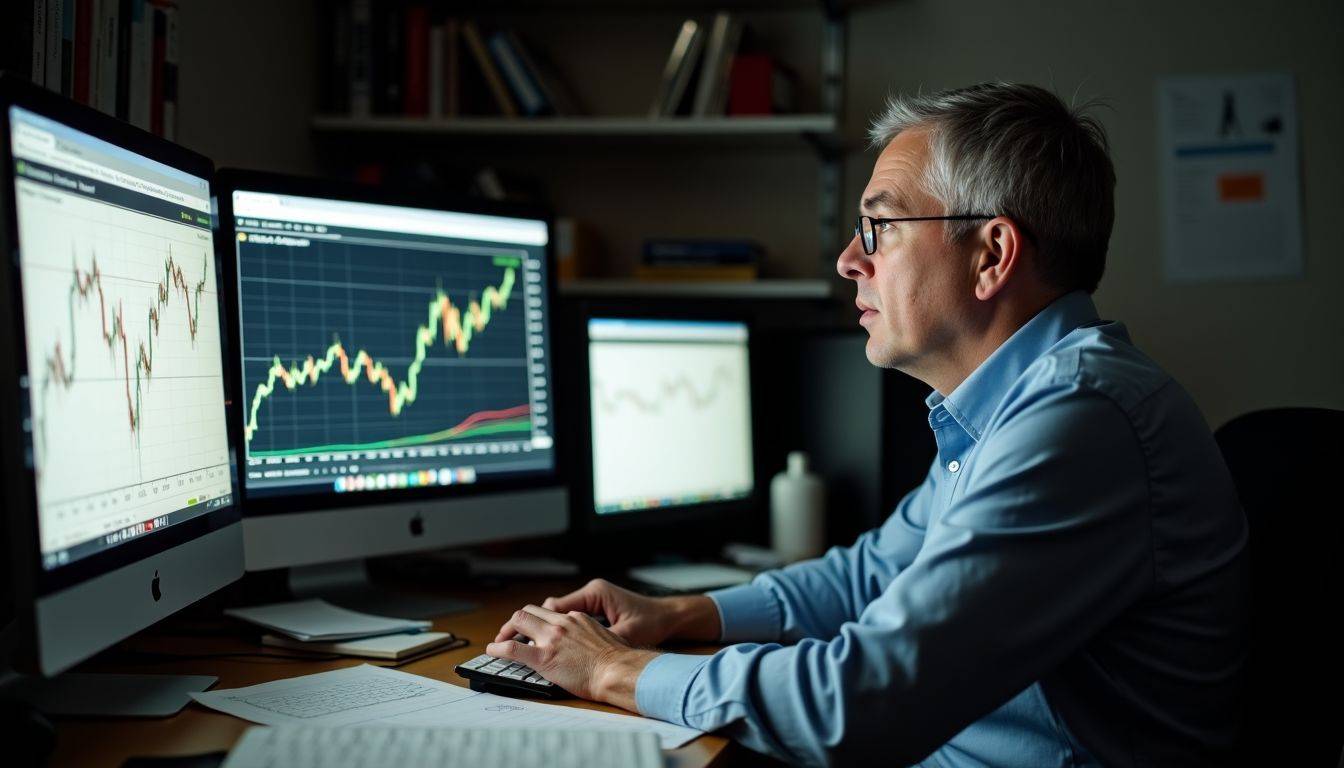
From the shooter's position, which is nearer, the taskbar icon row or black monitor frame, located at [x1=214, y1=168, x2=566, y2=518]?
black monitor frame, located at [x1=214, y1=168, x2=566, y2=518]

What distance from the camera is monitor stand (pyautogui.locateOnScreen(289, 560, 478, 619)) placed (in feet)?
4.50

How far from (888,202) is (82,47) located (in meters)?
1.00

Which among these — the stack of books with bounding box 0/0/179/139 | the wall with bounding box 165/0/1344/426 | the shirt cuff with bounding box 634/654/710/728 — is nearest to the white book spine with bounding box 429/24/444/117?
the wall with bounding box 165/0/1344/426

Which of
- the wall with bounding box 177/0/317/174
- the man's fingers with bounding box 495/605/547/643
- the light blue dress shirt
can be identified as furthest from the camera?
the wall with bounding box 177/0/317/174

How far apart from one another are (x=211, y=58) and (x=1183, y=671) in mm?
1810

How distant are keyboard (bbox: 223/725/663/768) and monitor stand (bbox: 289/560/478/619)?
51cm

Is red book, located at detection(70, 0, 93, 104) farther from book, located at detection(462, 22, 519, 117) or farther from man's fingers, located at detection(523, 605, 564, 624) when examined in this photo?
book, located at detection(462, 22, 519, 117)

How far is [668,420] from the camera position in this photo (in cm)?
181

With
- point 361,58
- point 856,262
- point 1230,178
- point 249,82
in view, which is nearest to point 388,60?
point 361,58

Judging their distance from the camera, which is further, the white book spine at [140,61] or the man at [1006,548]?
the white book spine at [140,61]

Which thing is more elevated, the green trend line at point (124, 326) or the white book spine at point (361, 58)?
the white book spine at point (361, 58)

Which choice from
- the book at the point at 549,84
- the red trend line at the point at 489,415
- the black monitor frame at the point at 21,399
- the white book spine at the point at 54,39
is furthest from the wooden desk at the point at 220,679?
the book at the point at 549,84

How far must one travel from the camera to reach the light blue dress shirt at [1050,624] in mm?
864

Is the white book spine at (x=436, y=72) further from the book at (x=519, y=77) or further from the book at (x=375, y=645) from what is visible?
the book at (x=375, y=645)
